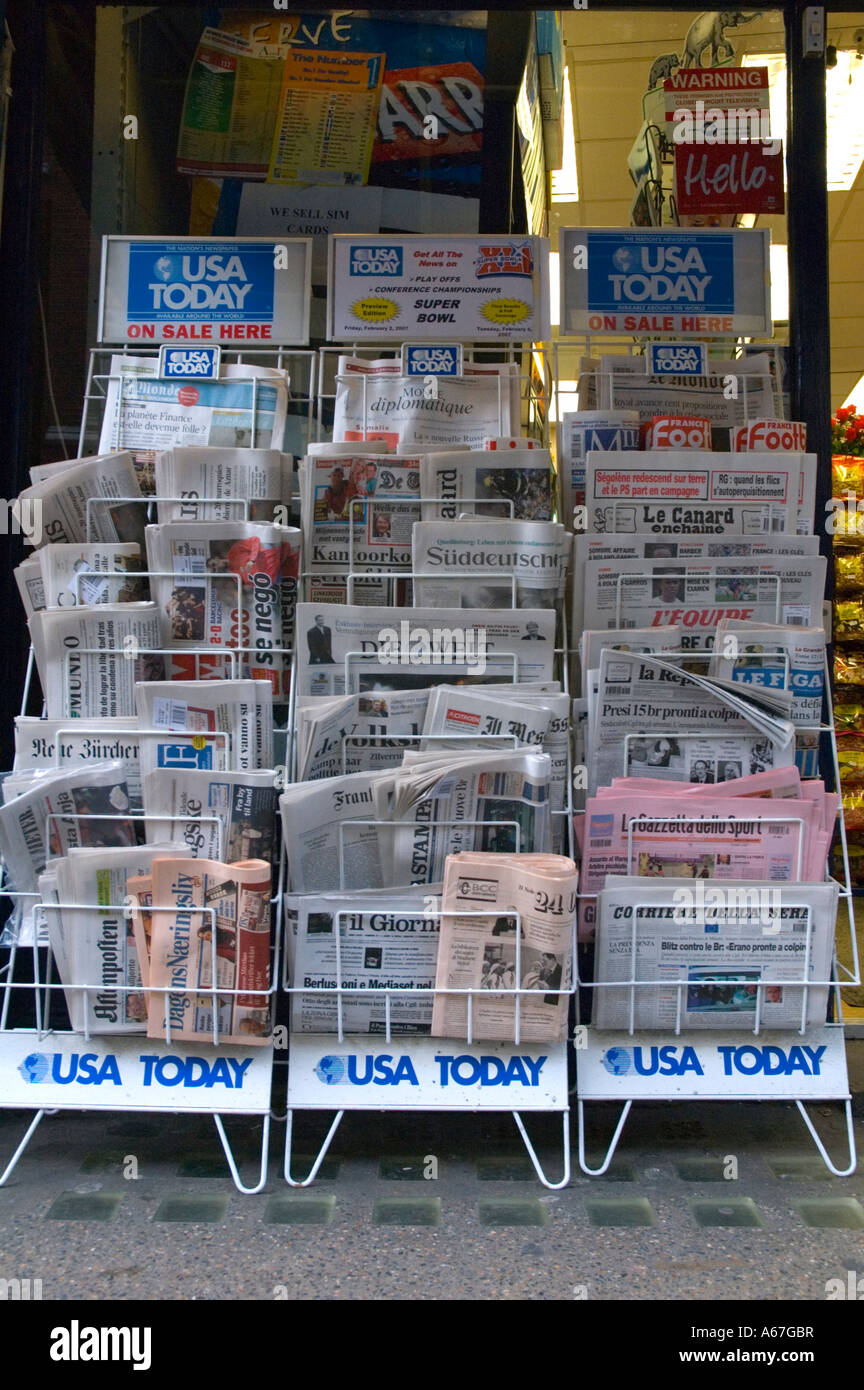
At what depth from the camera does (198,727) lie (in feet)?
7.88

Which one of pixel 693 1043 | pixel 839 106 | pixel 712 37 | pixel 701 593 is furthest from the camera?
pixel 839 106

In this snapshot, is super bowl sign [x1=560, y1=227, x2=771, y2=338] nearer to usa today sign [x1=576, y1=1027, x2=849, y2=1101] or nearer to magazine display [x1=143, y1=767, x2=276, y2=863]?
magazine display [x1=143, y1=767, x2=276, y2=863]

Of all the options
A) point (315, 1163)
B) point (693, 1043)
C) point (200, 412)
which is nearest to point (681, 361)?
point (200, 412)

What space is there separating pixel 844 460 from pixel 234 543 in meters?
3.43

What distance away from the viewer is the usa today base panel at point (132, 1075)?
7.51 ft

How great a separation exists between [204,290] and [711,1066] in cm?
237

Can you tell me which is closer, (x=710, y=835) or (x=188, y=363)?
(x=710, y=835)

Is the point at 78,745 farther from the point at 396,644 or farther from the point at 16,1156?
the point at 16,1156

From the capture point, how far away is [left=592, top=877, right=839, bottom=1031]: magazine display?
233 centimetres

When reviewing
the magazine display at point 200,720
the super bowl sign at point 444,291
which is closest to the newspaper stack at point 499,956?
the magazine display at point 200,720

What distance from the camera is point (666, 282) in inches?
126

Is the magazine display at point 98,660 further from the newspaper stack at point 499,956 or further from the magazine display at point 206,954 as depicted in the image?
the newspaper stack at point 499,956

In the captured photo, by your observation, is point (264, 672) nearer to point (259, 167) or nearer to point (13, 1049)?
point (13, 1049)

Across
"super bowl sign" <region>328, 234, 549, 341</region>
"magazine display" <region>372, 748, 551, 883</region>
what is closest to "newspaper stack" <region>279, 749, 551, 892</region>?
"magazine display" <region>372, 748, 551, 883</region>
